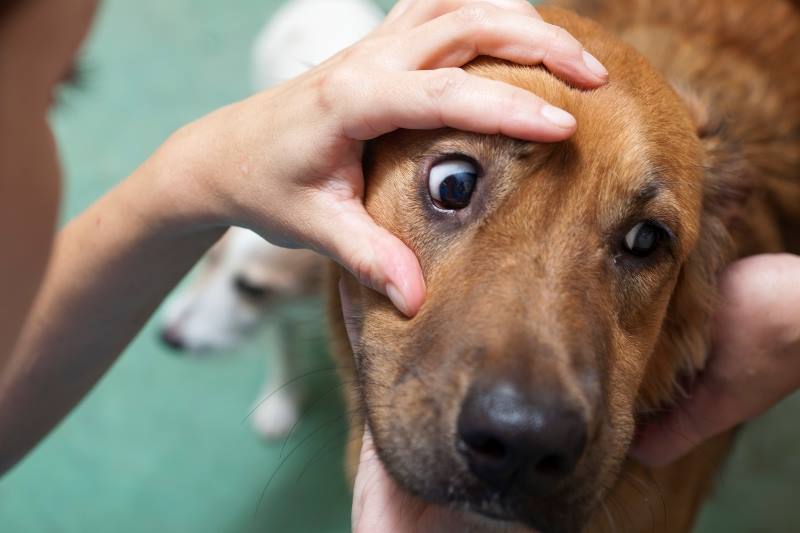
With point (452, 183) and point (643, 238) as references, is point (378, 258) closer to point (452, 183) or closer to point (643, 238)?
point (452, 183)

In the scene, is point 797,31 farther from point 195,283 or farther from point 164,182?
point 195,283

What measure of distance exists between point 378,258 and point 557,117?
1.26 feet

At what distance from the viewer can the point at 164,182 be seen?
1752 mm

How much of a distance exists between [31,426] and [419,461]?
1253mm

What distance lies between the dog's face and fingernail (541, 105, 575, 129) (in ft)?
0.35

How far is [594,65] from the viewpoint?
1.49m

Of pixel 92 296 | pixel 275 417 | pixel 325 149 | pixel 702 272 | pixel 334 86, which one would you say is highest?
pixel 334 86

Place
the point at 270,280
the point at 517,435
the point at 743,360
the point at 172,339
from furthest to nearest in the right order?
the point at 172,339
the point at 270,280
the point at 743,360
the point at 517,435

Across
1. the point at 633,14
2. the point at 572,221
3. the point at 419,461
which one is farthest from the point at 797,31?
the point at 419,461

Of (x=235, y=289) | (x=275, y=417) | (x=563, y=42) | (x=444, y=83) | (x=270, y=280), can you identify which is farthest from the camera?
(x=275, y=417)

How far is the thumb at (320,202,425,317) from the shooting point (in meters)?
1.41

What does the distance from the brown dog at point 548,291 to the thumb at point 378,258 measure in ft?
0.17

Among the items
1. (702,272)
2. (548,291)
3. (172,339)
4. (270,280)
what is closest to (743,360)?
(702,272)

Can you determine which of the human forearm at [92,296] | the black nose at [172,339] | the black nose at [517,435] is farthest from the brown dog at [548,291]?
the black nose at [172,339]
